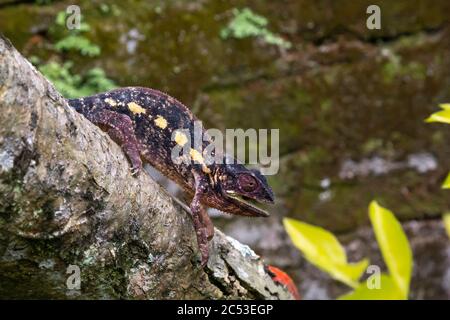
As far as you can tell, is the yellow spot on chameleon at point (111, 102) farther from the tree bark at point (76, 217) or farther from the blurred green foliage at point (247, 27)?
the blurred green foliage at point (247, 27)

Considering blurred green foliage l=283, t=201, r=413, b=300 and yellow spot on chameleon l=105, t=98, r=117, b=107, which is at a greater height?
yellow spot on chameleon l=105, t=98, r=117, b=107

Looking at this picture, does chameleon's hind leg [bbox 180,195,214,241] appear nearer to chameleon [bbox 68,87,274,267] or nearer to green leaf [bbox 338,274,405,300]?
chameleon [bbox 68,87,274,267]

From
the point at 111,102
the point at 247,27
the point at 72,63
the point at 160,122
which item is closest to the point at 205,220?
the point at 160,122

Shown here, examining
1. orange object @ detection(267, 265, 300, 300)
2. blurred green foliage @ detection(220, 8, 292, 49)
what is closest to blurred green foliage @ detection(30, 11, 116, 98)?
blurred green foliage @ detection(220, 8, 292, 49)

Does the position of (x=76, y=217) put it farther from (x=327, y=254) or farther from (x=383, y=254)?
(x=383, y=254)

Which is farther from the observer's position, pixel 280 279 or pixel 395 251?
pixel 280 279

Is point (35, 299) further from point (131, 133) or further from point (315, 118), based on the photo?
point (315, 118)

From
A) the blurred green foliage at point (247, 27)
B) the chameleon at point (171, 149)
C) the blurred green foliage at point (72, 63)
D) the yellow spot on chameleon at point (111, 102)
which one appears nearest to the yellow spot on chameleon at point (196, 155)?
the chameleon at point (171, 149)
